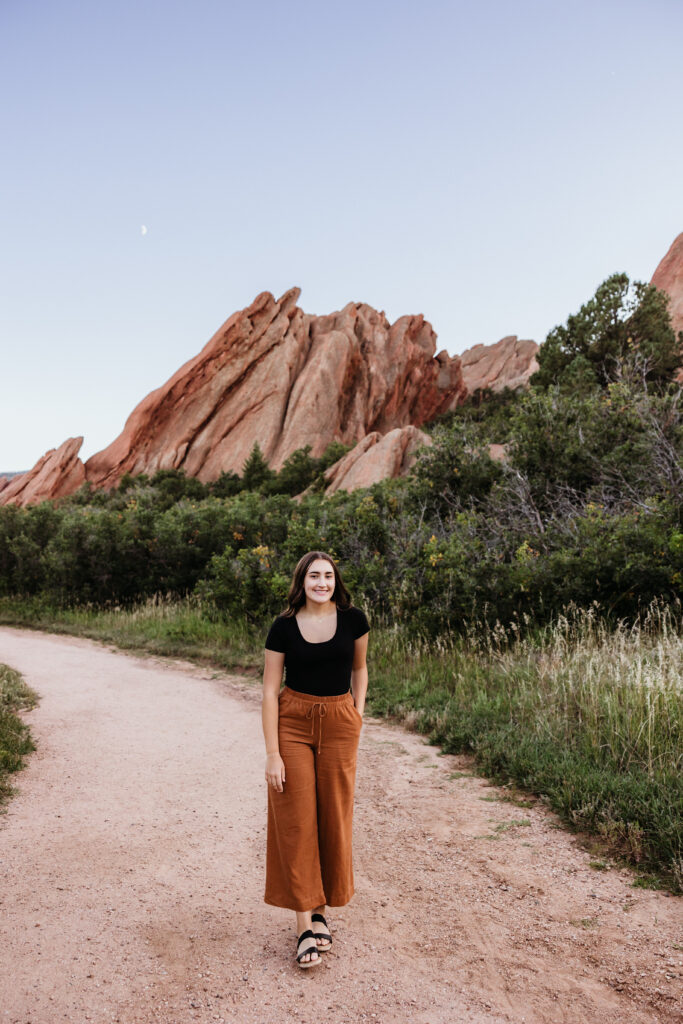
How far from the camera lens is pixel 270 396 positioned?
4703cm

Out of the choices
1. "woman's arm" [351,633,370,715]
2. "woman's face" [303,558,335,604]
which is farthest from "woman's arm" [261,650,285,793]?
"woman's arm" [351,633,370,715]

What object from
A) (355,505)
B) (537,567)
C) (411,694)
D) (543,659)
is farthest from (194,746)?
(355,505)

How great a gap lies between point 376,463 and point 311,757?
2722cm

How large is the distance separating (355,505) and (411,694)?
641cm

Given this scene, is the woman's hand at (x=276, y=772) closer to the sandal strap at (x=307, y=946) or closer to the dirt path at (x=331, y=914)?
the sandal strap at (x=307, y=946)

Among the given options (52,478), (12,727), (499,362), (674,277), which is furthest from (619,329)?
(499,362)

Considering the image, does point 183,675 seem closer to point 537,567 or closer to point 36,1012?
point 537,567

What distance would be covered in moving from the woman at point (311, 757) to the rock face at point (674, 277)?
40678mm

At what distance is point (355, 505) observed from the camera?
1327cm

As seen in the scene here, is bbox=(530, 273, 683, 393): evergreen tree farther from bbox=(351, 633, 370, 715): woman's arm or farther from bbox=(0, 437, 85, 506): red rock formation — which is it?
bbox=(0, 437, 85, 506): red rock formation

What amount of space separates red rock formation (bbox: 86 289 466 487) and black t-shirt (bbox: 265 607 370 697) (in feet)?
132

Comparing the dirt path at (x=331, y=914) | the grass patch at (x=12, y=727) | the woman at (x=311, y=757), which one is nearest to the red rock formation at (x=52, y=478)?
the grass patch at (x=12, y=727)

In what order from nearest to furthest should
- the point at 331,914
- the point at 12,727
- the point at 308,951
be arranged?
1. the point at 308,951
2. the point at 331,914
3. the point at 12,727

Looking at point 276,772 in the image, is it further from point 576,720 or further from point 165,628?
point 165,628
